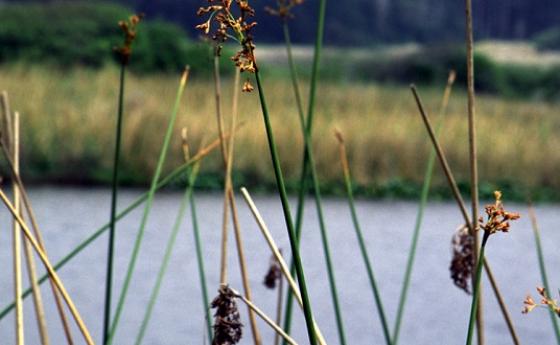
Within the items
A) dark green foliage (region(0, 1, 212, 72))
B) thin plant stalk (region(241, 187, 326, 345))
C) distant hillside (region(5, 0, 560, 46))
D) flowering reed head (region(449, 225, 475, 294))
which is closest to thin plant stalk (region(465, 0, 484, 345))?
flowering reed head (region(449, 225, 475, 294))

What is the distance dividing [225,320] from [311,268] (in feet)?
10.6

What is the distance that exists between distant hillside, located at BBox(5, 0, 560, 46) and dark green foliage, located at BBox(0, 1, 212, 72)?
28.2ft

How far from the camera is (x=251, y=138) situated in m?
6.70

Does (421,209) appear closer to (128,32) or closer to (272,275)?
(272,275)

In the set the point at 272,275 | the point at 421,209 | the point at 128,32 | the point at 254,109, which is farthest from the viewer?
the point at 254,109

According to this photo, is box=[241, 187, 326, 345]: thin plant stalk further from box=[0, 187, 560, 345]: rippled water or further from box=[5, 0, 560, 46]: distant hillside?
box=[5, 0, 560, 46]: distant hillside

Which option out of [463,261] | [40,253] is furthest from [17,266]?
[463,261]

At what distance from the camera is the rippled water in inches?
129

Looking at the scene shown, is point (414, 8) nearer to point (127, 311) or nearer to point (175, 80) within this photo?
point (175, 80)

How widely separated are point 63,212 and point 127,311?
2.01 m

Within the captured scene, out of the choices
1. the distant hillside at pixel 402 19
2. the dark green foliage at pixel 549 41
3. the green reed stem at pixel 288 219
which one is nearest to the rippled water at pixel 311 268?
the green reed stem at pixel 288 219

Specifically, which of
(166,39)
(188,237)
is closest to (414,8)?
(166,39)

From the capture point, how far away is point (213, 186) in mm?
6336

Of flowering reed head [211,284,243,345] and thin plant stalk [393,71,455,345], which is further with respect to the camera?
thin plant stalk [393,71,455,345]
